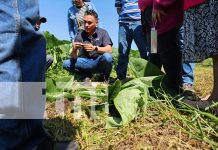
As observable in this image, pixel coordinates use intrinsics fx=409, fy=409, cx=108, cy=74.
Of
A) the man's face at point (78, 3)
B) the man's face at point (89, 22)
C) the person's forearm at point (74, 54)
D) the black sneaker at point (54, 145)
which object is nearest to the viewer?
the black sneaker at point (54, 145)

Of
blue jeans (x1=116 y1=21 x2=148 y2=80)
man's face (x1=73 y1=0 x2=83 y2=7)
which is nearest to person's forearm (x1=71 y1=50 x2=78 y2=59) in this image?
blue jeans (x1=116 y1=21 x2=148 y2=80)

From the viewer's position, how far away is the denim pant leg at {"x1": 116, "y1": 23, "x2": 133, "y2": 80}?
15.3ft

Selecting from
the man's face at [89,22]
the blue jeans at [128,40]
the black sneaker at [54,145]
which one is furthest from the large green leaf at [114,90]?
the man's face at [89,22]

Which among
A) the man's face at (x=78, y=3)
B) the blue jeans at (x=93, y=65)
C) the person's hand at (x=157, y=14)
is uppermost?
the man's face at (x=78, y=3)

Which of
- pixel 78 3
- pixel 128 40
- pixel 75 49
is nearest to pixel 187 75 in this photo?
pixel 128 40

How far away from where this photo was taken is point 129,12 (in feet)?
15.2

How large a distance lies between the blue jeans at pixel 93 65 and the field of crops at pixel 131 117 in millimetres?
1982

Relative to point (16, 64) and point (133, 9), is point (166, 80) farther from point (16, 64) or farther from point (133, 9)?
point (133, 9)

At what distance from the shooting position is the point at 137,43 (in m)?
4.60

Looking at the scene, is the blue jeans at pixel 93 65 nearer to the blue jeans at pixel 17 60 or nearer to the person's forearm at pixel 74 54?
the person's forearm at pixel 74 54

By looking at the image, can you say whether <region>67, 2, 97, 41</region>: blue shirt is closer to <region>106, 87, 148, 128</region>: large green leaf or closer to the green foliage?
the green foliage

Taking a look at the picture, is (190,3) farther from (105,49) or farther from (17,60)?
(105,49)

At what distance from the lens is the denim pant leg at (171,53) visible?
2.64 m

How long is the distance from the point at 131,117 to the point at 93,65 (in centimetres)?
Result: 277
